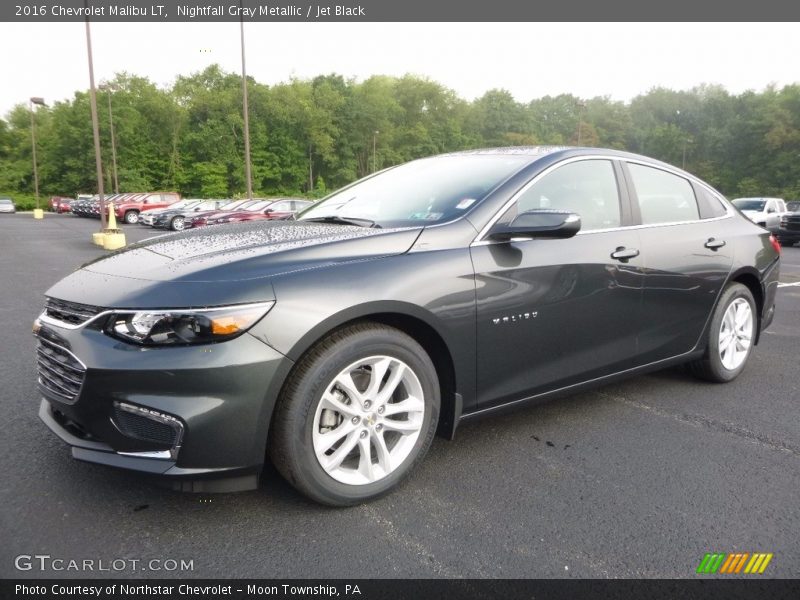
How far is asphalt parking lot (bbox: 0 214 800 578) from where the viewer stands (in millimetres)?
2135

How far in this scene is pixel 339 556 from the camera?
2.15 meters

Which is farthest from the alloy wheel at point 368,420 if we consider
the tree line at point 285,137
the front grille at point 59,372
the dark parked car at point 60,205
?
the dark parked car at point 60,205

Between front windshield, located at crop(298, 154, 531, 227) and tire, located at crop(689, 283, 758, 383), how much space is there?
1.88 meters

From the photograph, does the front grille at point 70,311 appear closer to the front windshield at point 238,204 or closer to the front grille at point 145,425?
the front grille at point 145,425

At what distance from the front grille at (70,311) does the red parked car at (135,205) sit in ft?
108

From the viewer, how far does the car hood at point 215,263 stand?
86.7 inches

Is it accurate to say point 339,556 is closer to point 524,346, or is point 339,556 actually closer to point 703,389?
point 524,346

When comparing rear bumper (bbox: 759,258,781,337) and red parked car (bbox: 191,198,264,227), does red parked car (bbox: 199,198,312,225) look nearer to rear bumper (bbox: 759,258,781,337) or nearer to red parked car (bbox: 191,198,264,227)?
red parked car (bbox: 191,198,264,227)

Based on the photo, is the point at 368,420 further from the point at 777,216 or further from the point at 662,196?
the point at 777,216

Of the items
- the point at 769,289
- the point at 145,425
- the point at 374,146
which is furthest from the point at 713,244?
the point at 374,146

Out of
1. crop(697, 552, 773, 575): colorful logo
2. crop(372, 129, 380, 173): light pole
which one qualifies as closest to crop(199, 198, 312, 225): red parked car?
crop(697, 552, 773, 575): colorful logo

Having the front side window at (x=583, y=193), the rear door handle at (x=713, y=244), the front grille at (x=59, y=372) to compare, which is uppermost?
the front side window at (x=583, y=193)
